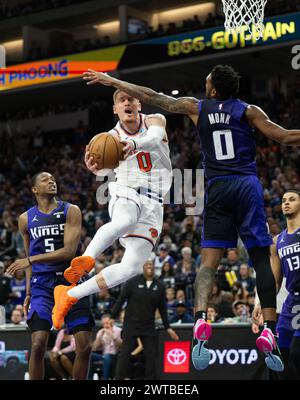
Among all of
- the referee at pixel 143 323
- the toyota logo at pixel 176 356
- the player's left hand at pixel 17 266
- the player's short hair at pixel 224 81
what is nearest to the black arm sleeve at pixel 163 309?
the referee at pixel 143 323

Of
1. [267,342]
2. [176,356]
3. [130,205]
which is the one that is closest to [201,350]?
[267,342]

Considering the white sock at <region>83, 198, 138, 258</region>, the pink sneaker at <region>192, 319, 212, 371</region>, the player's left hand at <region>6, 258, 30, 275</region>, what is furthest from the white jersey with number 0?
the pink sneaker at <region>192, 319, 212, 371</region>

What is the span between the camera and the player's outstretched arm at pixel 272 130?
19.5 feet

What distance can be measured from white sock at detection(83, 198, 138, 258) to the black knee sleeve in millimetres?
1164

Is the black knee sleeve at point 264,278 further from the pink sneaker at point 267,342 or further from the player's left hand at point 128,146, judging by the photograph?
the player's left hand at point 128,146

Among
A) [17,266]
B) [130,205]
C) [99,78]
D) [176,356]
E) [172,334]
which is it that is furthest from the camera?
[176,356]

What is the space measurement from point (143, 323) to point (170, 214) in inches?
228

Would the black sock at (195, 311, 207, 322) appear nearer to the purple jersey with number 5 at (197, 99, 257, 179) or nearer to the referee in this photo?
the purple jersey with number 5 at (197, 99, 257, 179)

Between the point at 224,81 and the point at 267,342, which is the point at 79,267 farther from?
the point at 224,81

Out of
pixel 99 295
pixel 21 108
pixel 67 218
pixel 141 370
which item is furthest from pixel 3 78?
pixel 67 218

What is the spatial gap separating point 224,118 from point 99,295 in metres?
8.42

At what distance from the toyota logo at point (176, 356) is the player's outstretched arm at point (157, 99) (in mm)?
5825

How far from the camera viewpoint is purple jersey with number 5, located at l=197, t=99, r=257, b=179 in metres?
6.21

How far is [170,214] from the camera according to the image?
16.9 metres
